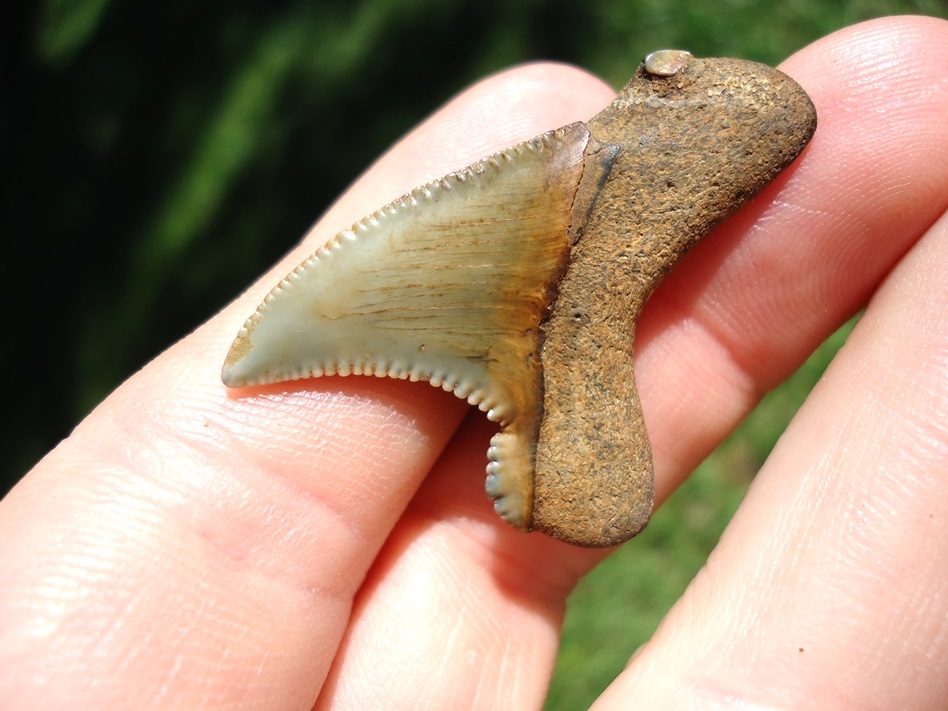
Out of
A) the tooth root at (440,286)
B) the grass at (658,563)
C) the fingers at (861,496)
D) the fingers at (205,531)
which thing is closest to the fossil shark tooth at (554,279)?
the tooth root at (440,286)

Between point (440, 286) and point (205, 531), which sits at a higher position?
point (440, 286)

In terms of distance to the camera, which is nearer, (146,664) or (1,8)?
(146,664)

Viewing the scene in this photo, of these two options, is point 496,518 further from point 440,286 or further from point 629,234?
point 629,234

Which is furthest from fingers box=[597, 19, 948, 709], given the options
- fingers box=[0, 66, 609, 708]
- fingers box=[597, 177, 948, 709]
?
fingers box=[0, 66, 609, 708]

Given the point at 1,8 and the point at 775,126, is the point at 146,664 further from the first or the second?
the point at 1,8

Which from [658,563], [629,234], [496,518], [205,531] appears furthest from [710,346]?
[205,531]

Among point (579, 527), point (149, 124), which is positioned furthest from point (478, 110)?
point (149, 124)
